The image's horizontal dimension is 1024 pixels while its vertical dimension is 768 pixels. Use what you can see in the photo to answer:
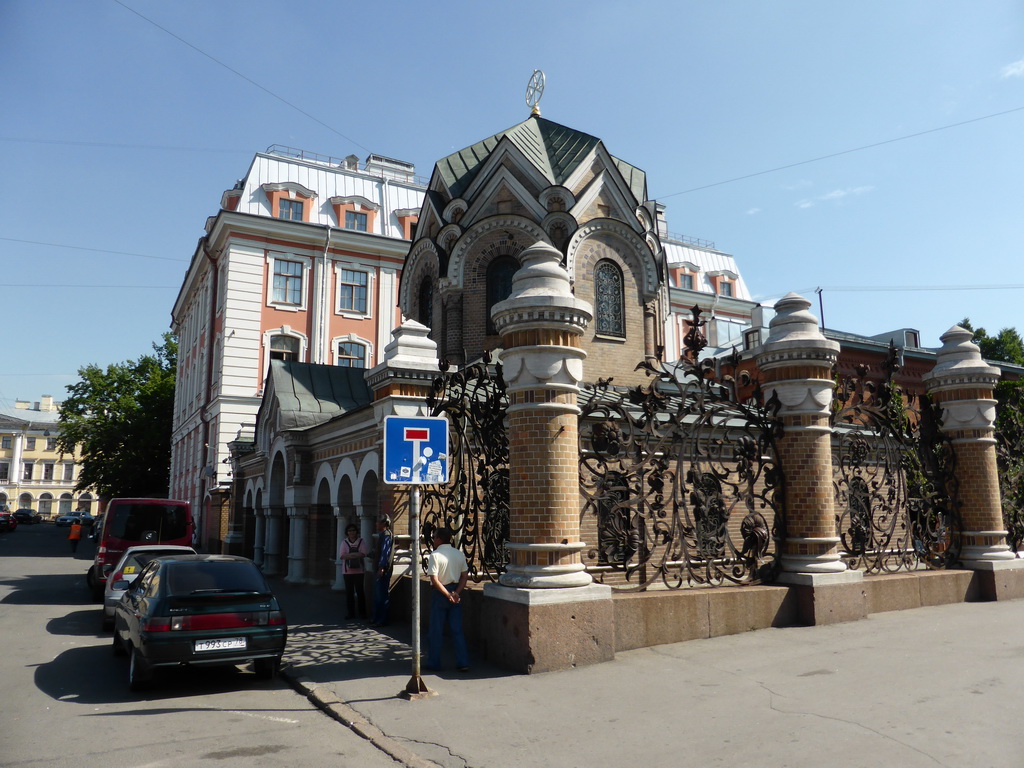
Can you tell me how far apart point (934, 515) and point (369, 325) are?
27.4 metres

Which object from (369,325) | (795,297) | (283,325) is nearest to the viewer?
(795,297)

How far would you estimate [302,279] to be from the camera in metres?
34.2

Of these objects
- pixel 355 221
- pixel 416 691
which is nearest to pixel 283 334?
pixel 355 221

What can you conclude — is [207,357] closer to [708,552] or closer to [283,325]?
[283,325]

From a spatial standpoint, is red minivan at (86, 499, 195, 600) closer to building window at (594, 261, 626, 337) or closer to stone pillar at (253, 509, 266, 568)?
stone pillar at (253, 509, 266, 568)

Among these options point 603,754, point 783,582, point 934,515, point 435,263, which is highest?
point 435,263

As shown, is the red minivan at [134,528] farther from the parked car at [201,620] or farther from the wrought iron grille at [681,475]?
the wrought iron grille at [681,475]

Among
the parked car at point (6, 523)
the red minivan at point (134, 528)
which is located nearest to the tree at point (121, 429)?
the parked car at point (6, 523)

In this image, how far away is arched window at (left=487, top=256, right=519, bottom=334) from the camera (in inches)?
722

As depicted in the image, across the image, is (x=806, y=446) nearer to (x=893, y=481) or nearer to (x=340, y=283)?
(x=893, y=481)

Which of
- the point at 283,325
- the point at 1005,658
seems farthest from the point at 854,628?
the point at 283,325

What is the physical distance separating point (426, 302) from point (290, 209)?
18087 mm

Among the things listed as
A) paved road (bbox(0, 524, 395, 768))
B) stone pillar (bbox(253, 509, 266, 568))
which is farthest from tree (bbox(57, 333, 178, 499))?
paved road (bbox(0, 524, 395, 768))

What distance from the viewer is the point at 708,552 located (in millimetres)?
9758
